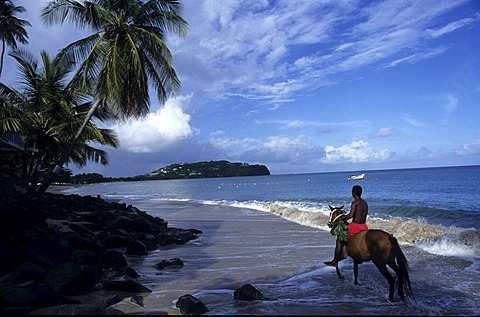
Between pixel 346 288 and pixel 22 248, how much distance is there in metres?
5.91

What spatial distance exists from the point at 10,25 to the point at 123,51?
40.2 ft

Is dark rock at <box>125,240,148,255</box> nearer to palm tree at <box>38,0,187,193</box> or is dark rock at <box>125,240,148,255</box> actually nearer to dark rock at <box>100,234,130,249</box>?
dark rock at <box>100,234,130,249</box>

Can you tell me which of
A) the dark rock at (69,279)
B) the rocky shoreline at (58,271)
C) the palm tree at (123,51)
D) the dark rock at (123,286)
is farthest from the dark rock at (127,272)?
the palm tree at (123,51)

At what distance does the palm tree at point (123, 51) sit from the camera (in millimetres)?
16203

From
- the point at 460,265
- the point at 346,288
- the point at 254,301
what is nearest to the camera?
the point at 254,301

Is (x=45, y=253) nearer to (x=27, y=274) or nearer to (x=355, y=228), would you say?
(x=27, y=274)

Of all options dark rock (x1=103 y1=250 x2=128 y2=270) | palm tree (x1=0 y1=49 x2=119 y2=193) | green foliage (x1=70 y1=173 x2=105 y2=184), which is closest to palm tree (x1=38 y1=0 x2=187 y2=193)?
palm tree (x1=0 y1=49 x2=119 y2=193)

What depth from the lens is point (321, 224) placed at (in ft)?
52.7

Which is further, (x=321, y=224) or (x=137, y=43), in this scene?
(x=137, y=43)

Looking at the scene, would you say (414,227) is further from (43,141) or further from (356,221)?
(43,141)

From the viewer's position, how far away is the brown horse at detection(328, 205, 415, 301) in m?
5.78

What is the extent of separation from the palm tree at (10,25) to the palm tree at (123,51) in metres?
7.49

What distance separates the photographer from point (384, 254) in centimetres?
588

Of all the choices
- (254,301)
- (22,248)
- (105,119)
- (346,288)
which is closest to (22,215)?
(22,248)
